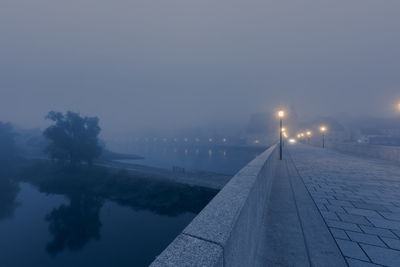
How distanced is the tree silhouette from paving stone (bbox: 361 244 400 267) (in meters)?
52.5

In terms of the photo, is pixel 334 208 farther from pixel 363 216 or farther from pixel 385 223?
pixel 385 223

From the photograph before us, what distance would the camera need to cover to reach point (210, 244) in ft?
4.04

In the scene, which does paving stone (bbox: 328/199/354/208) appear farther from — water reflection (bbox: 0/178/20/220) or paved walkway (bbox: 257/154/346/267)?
water reflection (bbox: 0/178/20/220)

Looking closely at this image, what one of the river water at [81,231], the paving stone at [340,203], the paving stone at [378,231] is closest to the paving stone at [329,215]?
the paving stone at [378,231]

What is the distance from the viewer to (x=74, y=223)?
2717 cm

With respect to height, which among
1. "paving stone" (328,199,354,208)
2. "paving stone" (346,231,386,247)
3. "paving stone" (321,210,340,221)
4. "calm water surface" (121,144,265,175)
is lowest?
"calm water surface" (121,144,265,175)

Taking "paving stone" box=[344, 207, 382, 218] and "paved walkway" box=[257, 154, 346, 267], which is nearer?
"paved walkway" box=[257, 154, 346, 267]

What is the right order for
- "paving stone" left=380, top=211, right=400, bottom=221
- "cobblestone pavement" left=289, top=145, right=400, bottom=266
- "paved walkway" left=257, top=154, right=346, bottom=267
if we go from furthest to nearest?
"paving stone" left=380, top=211, right=400, bottom=221 < "cobblestone pavement" left=289, top=145, right=400, bottom=266 < "paved walkway" left=257, top=154, right=346, bottom=267

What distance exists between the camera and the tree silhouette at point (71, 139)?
4294 cm

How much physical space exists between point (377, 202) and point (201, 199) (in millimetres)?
26937

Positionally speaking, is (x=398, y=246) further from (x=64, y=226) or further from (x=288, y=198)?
(x=64, y=226)

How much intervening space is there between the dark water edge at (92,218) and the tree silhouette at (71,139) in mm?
4828

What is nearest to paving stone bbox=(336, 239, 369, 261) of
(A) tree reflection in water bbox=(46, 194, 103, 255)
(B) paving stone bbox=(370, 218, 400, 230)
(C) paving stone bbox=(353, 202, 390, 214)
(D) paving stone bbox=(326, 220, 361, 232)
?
(D) paving stone bbox=(326, 220, 361, 232)

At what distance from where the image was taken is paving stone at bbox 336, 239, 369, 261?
2643mm
